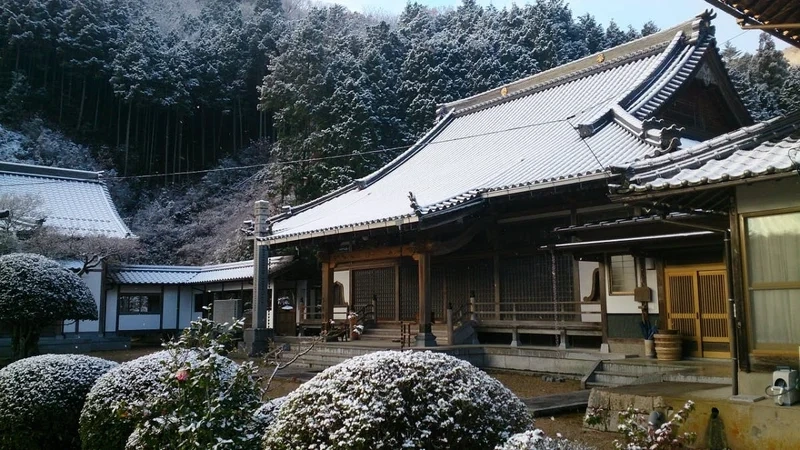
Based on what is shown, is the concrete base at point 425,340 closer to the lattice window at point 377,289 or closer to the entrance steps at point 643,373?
the lattice window at point 377,289

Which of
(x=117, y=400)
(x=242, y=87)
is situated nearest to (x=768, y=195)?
(x=117, y=400)

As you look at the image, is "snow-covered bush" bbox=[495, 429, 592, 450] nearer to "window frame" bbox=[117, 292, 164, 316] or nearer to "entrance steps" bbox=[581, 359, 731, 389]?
"entrance steps" bbox=[581, 359, 731, 389]

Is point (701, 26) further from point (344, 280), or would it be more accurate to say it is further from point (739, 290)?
point (344, 280)

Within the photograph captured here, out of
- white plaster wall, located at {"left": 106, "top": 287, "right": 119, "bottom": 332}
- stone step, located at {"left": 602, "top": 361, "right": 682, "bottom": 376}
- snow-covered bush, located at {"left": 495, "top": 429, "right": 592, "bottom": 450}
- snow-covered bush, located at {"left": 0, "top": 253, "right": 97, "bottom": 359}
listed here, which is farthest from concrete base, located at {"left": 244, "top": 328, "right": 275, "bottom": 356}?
snow-covered bush, located at {"left": 495, "top": 429, "right": 592, "bottom": 450}

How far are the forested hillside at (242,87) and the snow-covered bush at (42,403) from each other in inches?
836

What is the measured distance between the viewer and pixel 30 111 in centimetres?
4162

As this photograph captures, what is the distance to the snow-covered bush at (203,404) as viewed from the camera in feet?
16.2

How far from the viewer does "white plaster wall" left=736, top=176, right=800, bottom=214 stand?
614 cm

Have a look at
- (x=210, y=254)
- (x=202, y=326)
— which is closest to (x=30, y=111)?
(x=210, y=254)

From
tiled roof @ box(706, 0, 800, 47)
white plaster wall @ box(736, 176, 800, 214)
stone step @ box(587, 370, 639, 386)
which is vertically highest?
tiled roof @ box(706, 0, 800, 47)

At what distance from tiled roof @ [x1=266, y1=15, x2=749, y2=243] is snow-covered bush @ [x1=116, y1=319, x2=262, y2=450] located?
8.73 m

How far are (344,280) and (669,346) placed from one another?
40.2ft

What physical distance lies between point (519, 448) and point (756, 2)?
5.71 m

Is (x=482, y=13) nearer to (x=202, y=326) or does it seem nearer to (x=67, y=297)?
(x=67, y=297)
